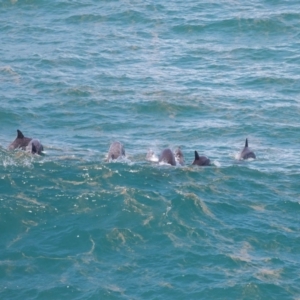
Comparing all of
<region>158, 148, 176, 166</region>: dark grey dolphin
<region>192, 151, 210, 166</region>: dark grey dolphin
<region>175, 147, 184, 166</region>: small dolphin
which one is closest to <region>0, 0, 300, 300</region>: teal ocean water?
<region>158, 148, 176, 166</region>: dark grey dolphin

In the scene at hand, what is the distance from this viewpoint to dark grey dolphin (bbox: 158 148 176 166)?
36469mm

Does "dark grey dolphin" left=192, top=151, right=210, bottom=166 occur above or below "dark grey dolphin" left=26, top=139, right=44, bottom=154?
below

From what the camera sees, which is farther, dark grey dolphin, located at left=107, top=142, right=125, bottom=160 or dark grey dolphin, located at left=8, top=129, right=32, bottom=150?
dark grey dolphin, located at left=8, top=129, right=32, bottom=150

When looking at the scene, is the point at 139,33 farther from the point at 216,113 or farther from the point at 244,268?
the point at 244,268

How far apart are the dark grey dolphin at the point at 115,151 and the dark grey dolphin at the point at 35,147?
3.34 meters

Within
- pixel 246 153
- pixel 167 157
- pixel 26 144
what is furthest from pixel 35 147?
pixel 246 153

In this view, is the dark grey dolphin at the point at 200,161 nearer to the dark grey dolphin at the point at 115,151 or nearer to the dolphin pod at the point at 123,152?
the dolphin pod at the point at 123,152

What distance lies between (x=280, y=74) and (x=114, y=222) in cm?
2417

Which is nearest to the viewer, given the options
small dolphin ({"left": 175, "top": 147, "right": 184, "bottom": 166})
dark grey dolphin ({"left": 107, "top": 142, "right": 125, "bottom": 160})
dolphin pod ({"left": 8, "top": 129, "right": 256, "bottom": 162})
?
dolphin pod ({"left": 8, "top": 129, "right": 256, "bottom": 162})

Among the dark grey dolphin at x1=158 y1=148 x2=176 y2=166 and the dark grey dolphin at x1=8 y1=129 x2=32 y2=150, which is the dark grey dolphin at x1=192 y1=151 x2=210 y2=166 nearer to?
the dark grey dolphin at x1=158 y1=148 x2=176 y2=166

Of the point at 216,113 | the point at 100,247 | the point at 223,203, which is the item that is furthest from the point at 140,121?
the point at 100,247

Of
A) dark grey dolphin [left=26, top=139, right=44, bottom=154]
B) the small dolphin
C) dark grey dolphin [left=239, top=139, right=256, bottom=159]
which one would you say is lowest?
dark grey dolphin [left=239, top=139, right=256, bottom=159]

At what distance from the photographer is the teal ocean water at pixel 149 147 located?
2817 centimetres

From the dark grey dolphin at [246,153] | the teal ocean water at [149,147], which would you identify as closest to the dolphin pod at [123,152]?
the dark grey dolphin at [246,153]
